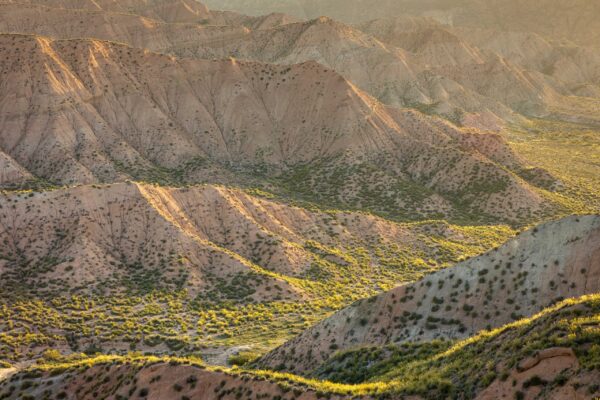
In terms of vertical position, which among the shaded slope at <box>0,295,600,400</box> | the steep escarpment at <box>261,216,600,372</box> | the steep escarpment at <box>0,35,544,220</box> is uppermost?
the steep escarpment at <box>0,35,544,220</box>

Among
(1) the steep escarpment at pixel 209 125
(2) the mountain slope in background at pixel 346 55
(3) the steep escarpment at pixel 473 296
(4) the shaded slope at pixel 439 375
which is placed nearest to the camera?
(4) the shaded slope at pixel 439 375

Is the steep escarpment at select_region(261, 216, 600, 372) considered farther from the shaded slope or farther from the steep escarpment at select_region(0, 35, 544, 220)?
the steep escarpment at select_region(0, 35, 544, 220)

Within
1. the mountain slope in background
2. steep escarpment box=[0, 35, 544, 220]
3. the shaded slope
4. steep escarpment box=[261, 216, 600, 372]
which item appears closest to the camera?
the shaded slope

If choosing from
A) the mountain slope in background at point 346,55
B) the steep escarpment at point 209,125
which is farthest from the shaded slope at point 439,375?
the mountain slope in background at point 346,55

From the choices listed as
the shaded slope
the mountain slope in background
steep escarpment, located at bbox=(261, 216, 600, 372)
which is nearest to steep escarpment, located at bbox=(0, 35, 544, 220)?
the mountain slope in background

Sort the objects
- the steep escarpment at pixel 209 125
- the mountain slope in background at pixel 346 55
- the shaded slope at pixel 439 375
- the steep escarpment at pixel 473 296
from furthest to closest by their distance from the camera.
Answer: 1. the mountain slope in background at pixel 346 55
2. the steep escarpment at pixel 209 125
3. the steep escarpment at pixel 473 296
4. the shaded slope at pixel 439 375

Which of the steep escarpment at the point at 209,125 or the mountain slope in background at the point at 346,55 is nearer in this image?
the steep escarpment at the point at 209,125

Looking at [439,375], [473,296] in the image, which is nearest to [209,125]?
[473,296]

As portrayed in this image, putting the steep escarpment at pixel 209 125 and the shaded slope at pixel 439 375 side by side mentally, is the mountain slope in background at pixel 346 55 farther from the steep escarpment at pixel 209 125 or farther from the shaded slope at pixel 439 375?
the shaded slope at pixel 439 375

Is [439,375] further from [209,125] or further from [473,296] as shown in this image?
[209,125]
